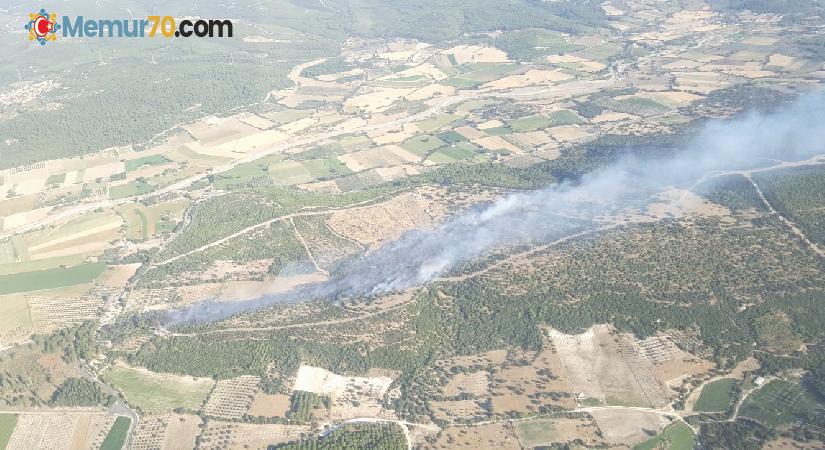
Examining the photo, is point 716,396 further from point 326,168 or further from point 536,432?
point 326,168

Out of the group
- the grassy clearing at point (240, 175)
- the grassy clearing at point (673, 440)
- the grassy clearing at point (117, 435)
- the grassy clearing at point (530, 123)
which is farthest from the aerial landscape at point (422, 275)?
the grassy clearing at point (530, 123)

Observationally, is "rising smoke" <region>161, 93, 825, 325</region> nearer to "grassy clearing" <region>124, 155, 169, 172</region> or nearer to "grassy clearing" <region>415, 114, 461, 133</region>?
"grassy clearing" <region>415, 114, 461, 133</region>

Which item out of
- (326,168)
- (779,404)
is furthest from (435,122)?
(779,404)

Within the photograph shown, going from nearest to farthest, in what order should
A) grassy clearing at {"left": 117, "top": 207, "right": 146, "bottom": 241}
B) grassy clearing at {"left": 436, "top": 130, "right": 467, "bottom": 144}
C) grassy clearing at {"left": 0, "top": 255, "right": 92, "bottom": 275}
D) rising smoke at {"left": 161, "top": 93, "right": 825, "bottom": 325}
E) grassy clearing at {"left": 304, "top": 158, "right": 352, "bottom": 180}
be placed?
1. rising smoke at {"left": 161, "top": 93, "right": 825, "bottom": 325}
2. grassy clearing at {"left": 0, "top": 255, "right": 92, "bottom": 275}
3. grassy clearing at {"left": 117, "top": 207, "right": 146, "bottom": 241}
4. grassy clearing at {"left": 304, "top": 158, "right": 352, "bottom": 180}
5. grassy clearing at {"left": 436, "top": 130, "right": 467, "bottom": 144}

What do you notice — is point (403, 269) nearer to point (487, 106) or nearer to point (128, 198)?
point (128, 198)

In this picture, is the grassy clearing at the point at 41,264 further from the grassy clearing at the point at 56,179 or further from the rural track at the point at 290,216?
the grassy clearing at the point at 56,179

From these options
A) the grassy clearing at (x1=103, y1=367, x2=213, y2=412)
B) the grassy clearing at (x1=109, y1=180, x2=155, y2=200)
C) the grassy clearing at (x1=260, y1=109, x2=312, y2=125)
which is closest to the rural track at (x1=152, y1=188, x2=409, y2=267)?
the grassy clearing at (x1=103, y1=367, x2=213, y2=412)

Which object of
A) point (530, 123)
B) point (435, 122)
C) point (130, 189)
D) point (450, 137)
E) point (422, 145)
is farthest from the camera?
point (435, 122)
